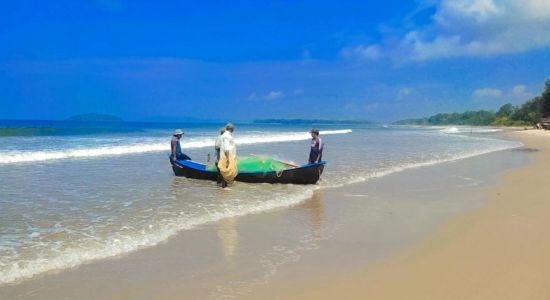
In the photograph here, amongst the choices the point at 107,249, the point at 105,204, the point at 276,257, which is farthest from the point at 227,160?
the point at 276,257

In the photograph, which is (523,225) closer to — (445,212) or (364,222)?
(445,212)

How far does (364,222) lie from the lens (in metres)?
8.27

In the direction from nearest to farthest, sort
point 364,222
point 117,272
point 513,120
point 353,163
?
point 117,272, point 364,222, point 353,163, point 513,120

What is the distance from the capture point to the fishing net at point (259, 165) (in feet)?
43.6

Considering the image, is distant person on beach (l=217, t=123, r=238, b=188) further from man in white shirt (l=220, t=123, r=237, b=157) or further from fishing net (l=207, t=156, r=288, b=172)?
fishing net (l=207, t=156, r=288, b=172)

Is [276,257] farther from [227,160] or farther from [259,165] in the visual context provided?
[259,165]

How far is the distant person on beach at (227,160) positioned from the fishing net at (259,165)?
702 millimetres

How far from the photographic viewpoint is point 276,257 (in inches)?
240

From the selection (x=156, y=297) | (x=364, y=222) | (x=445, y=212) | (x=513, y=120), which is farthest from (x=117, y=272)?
(x=513, y=120)

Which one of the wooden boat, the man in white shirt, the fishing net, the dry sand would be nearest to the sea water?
the wooden boat

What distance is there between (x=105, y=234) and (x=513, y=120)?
108896 mm

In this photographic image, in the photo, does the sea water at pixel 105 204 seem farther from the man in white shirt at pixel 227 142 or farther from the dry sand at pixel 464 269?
the dry sand at pixel 464 269

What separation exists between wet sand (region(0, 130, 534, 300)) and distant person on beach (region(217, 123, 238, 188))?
2907 millimetres

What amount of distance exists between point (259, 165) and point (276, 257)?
7.45 metres
